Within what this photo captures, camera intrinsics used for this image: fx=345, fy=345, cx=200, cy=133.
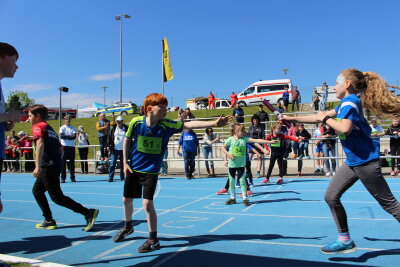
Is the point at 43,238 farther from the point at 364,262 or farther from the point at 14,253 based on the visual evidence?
the point at 364,262

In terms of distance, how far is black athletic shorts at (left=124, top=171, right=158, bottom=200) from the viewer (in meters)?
4.35

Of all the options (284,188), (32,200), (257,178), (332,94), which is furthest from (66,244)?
(332,94)

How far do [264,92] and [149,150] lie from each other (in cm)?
2805

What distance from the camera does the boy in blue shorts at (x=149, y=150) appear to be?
14.1 ft

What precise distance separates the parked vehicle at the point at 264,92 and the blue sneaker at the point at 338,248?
27.3 meters

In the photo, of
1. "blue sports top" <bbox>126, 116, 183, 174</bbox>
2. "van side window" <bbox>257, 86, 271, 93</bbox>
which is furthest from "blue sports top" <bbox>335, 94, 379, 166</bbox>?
"van side window" <bbox>257, 86, 271, 93</bbox>

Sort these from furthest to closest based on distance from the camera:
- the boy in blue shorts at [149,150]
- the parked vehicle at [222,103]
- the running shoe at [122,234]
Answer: the parked vehicle at [222,103] < the running shoe at [122,234] < the boy in blue shorts at [149,150]

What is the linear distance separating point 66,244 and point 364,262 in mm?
3645

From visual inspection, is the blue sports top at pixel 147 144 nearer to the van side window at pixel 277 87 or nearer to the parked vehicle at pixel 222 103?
the van side window at pixel 277 87

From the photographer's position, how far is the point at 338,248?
12.6 ft

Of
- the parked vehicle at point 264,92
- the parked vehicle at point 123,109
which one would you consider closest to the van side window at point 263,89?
the parked vehicle at point 264,92

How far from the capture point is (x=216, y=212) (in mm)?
6410

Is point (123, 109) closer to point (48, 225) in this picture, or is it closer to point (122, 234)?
point (48, 225)

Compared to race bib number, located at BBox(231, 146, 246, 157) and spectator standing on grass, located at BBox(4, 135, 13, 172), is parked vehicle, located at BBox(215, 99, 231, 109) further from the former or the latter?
race bib number, located at BBox(231, 146, 246, 157)
